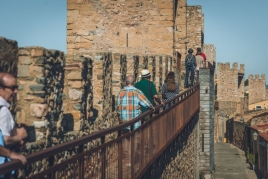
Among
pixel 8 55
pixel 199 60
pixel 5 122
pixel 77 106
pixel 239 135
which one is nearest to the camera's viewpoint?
pixel 5 122

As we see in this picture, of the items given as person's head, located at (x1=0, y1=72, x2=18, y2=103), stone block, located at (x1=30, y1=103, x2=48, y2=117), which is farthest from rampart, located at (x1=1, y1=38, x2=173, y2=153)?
person's head, located at (x1=0, y1=72, x2=18, y2=103)

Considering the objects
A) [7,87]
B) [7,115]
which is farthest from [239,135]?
[7,115]

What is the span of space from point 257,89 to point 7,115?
233 feet

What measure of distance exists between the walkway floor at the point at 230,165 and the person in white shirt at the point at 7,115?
21.6 meters

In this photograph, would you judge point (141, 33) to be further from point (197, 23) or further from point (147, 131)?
point (197, 23)

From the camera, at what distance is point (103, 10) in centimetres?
1437

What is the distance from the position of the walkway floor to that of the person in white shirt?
71.0 feet

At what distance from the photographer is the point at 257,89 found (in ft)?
237

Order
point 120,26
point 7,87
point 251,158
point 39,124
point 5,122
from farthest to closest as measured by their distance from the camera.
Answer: point 251,158
point 120,26
point 39,124
point 7,87
point 5,122

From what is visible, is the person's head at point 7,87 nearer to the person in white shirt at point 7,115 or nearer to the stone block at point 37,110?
the person in white shirt at point 7,115

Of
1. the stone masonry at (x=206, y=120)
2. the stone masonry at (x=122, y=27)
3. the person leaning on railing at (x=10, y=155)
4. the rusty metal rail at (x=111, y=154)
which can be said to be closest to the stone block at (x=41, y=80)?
the rusty metal rail at (x=111, y=154)

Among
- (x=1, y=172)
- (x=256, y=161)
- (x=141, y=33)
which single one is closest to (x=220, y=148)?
(x=256, y=161)

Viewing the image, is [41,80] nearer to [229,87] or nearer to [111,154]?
[111,154]

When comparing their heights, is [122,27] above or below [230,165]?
above
